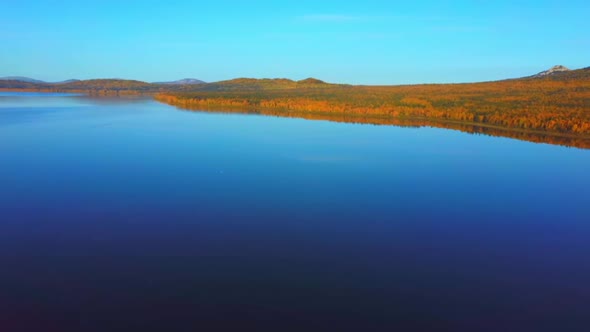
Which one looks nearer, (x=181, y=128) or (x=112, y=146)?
(x=112, y=146)

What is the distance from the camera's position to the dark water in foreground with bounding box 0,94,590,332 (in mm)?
4551

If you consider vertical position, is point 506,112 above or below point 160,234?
above

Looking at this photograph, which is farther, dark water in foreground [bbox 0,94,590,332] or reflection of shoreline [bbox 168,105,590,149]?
reflection of shoreline [bbox 168,105,590,149]

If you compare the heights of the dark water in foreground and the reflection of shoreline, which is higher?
the reflection of shoreline

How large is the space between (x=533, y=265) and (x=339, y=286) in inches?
108

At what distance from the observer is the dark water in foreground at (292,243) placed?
455cm

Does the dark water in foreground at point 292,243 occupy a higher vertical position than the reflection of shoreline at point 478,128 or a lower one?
lower

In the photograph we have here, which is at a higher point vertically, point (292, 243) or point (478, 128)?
point (478, 128)

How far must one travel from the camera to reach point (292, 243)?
20.8 feet

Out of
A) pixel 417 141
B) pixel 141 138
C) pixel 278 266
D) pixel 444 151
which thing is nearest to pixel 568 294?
pixel 278 266

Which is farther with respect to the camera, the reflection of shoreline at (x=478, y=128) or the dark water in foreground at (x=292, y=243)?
the reflection of shoreline at (x=478, y=128)

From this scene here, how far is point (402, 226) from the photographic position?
282 inches

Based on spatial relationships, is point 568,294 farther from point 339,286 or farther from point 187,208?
point 187,208

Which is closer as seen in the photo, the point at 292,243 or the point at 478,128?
the point at 292,243
